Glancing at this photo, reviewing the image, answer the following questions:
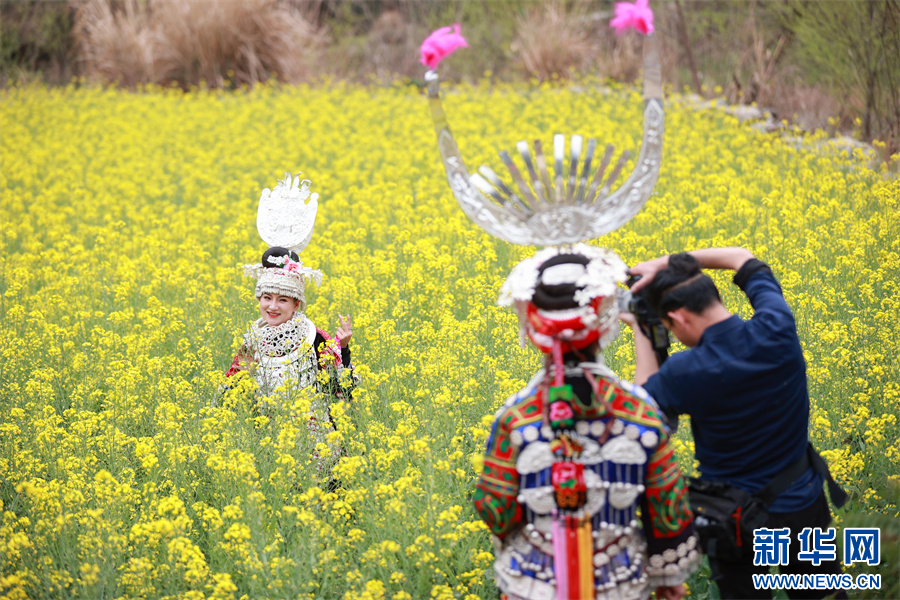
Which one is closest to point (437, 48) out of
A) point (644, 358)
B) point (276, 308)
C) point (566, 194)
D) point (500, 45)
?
point (566, 194)

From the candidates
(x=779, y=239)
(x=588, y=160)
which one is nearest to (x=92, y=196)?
(x=779, y=239)

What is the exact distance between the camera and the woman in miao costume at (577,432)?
2363 millimetres

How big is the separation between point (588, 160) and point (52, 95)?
18.9 meters

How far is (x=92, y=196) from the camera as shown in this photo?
11.0m

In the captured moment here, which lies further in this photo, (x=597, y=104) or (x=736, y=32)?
(x=736, y=32)

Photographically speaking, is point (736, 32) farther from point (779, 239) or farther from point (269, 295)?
point (269, 295)

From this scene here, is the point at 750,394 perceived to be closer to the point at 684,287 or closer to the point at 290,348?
the point at 684,287

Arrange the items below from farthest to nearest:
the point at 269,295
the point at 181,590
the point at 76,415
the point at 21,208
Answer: the point at 21,208 < the point at 76,415 < the point at 269,295 < the point at 181,590

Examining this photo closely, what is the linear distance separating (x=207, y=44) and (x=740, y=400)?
1938cm

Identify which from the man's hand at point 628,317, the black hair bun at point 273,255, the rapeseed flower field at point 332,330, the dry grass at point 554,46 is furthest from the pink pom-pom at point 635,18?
the dry grass at point 554,46

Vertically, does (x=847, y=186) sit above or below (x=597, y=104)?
below

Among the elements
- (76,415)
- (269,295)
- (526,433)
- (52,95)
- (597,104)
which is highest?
(52,95)

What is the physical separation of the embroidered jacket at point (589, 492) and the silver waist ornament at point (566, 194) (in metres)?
0.42

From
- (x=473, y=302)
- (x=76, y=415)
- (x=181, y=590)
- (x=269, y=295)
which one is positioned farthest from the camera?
(x=473, y=302)
